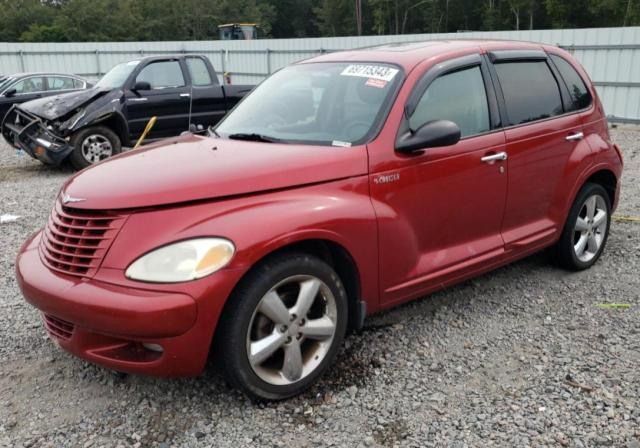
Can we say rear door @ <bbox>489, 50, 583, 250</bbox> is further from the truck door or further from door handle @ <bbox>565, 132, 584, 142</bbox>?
the truck door

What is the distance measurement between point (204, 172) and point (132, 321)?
2.67 ft

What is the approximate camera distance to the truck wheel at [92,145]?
9.16 m

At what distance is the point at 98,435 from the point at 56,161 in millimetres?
6991

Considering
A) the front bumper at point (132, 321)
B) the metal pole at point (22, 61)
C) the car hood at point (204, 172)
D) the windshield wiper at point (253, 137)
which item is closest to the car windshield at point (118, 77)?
the windshield wiper at point (253, 137)

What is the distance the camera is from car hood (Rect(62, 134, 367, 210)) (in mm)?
2883

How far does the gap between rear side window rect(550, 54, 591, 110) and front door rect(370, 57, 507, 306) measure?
3.27 ft

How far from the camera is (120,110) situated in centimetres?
973

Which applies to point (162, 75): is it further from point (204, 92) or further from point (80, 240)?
point (80, 240)

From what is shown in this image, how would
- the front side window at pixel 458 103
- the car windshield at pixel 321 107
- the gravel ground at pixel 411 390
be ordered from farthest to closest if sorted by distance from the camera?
the front side window at pixel 458 103 → the car windshield at pixel 321 107 → the gravel ground at pixel 411 390

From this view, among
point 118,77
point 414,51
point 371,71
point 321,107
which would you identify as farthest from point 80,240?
point 118,77

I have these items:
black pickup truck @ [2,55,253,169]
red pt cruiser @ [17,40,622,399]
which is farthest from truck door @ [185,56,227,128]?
red pt cruiser @ [17,40,622,399]

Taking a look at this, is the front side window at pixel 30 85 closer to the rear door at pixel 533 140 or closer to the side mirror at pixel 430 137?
the rear door at pixel 533 140

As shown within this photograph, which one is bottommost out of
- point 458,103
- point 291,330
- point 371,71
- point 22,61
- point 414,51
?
point 291,330

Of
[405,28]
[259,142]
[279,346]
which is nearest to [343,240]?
[279,346]
